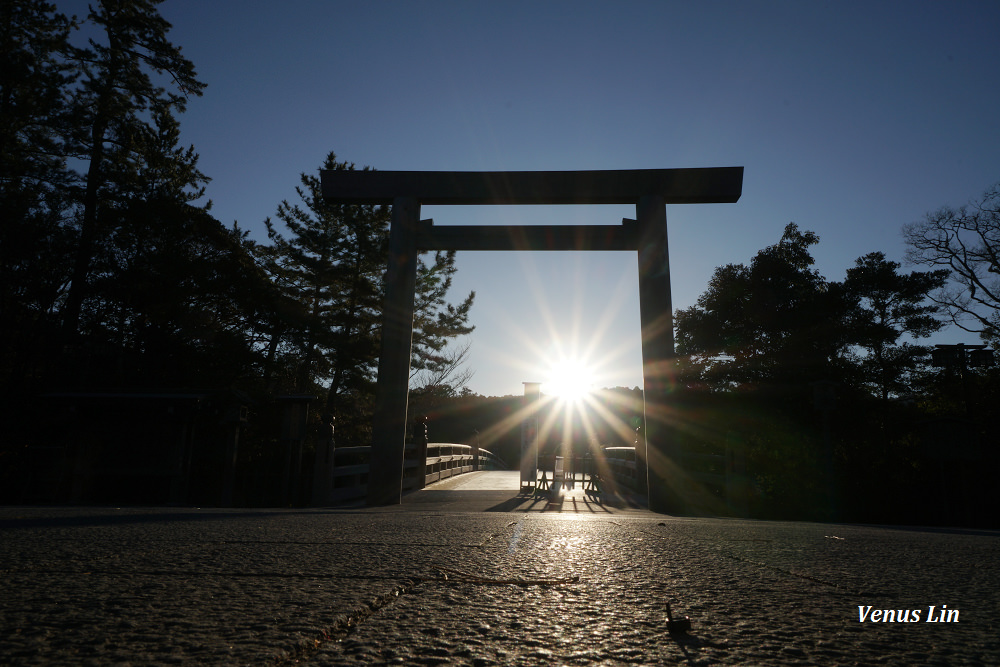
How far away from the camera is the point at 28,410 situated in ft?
33.9

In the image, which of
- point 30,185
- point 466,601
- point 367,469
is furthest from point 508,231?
point 30,185

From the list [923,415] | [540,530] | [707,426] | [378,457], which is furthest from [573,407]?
[540,530]

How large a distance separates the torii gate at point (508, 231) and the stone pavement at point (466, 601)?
5986mm

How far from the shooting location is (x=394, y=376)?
845 cm

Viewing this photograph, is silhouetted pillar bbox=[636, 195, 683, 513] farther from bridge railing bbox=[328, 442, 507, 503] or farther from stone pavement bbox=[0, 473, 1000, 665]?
stone pavement bbox=[0, 473, 1000, 665]

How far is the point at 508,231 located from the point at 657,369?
319 centimetres

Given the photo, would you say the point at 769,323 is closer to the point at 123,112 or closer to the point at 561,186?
the point at 561,186

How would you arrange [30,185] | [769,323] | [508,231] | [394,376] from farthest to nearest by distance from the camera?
[769,323] < [30,185] < [508,231] < [394,376]

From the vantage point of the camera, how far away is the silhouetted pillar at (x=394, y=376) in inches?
326

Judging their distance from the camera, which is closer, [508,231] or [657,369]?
[657,369]

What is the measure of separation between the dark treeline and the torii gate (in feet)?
10.6

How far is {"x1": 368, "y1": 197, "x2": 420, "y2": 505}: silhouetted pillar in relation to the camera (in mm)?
8273

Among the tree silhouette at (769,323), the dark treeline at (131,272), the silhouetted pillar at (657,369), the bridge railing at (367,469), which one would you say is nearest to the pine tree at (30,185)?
the dark treeline at (131,272)

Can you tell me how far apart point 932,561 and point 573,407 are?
85.7 feet
